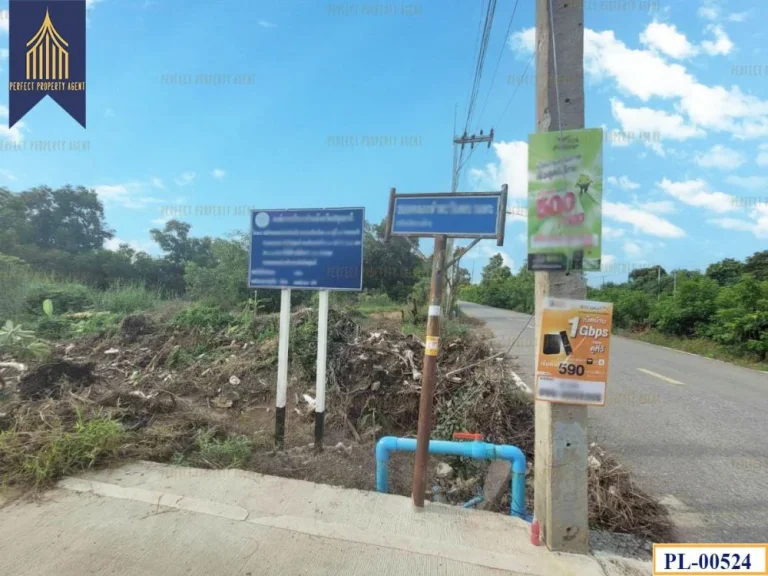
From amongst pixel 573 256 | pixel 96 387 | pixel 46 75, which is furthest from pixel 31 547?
pixel 46 75

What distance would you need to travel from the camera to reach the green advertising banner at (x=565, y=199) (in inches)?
93.7

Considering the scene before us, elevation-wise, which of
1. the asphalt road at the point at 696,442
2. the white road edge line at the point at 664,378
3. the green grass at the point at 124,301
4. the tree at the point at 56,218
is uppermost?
the tree at the point at 56,218

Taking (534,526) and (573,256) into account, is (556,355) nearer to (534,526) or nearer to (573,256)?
(573,256)

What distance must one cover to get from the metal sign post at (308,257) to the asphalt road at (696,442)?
10.4 feet

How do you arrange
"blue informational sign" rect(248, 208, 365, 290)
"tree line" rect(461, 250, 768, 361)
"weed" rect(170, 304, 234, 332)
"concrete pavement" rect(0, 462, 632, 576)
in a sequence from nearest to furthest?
"concrete pavement" rect(0, 462, 632, 576)
"blue informational sign" rect(248, 208, 365, 290)
"weed" rect(170, 304, 234, 332)
"tree line" rect(461, 250, 768, 361)

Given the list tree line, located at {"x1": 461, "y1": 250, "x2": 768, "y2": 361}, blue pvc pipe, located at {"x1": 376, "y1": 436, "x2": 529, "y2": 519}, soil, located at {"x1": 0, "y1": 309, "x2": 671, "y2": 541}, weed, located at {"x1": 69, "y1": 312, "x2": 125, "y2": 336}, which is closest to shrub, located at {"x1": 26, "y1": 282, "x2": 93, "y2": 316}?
weed, located at {"x1": 69, "y1": 312, "x2": 125, "y2": 336}

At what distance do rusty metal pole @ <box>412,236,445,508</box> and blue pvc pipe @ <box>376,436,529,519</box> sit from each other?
21cm

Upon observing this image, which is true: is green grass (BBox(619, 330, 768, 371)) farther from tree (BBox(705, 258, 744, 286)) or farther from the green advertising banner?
tree (BBox(705, 258, 744, 286))

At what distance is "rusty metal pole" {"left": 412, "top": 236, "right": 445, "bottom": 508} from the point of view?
2.80 meters

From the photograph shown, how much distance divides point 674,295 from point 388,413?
16291 millimetres

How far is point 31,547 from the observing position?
245 cm

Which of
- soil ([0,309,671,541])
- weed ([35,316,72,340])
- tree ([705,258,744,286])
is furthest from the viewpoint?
tree ([705,258,744,286])

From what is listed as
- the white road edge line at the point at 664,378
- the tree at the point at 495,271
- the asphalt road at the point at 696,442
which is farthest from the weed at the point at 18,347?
the tree at the point at 495,271

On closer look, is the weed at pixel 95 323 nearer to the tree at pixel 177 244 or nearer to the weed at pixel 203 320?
the weed at pixel 203 320
